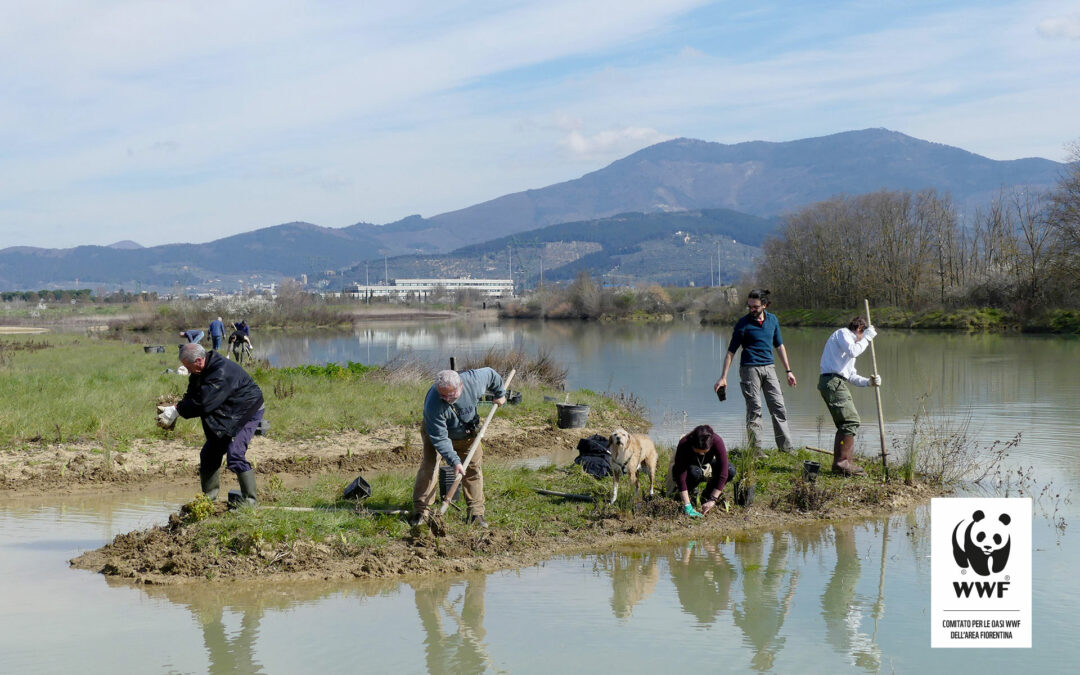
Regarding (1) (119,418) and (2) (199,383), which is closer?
(2) (199,383)

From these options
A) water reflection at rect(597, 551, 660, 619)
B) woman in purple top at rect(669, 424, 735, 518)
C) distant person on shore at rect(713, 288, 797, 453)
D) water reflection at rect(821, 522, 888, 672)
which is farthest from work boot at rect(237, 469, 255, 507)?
distant person on shore at rect(713, 288, 797, 453)

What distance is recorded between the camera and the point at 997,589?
7387 mm

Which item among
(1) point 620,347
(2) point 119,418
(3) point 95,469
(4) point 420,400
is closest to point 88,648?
(3) point 95,469

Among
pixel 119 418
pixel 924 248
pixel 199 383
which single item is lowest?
pixel 119 418

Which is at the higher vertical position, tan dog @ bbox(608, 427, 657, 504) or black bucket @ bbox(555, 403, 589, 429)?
tan dog @ bbox(608, 427, 657, 504)

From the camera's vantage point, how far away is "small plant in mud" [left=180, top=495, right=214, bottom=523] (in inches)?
344

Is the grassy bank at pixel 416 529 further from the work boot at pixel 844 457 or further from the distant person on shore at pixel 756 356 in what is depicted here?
the distant person on shore at pixel 756 356

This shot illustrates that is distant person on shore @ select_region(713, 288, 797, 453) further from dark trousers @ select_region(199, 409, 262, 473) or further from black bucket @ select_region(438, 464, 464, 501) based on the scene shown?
dark trousers @ select_region(199, 409, 262, 473)

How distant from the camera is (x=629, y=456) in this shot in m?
9.70

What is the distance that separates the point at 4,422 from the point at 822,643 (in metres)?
11.9

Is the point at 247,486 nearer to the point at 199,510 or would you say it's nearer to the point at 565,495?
the point at 199,510

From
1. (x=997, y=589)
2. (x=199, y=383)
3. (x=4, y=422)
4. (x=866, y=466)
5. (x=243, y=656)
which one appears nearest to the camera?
(x=243, y=656)

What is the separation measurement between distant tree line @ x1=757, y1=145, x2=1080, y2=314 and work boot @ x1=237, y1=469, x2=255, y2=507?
49.2 meters

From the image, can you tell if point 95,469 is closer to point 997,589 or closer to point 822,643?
point 822,643
